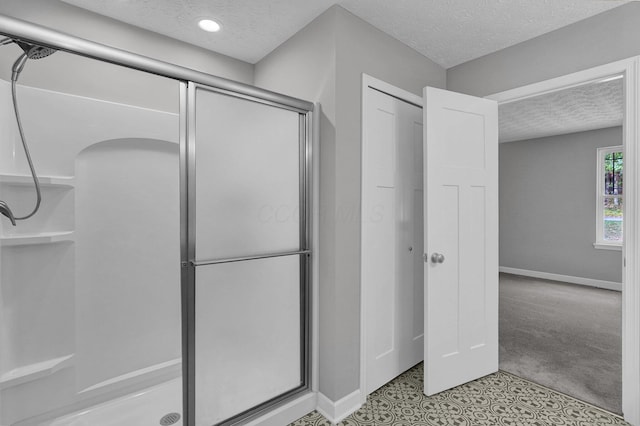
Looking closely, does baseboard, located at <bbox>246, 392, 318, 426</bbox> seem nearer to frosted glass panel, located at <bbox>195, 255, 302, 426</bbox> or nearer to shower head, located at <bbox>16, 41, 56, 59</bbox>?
frosted glass panel, located at <bbox>195, 255, 302, 426</bbox>

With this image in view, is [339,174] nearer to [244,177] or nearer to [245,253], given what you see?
[244,177]

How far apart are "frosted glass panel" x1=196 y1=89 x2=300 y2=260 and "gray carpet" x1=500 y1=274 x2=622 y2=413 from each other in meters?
2.19

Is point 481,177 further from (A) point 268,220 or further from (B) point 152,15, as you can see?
(B) point 152,15

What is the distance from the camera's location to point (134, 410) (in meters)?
2.03

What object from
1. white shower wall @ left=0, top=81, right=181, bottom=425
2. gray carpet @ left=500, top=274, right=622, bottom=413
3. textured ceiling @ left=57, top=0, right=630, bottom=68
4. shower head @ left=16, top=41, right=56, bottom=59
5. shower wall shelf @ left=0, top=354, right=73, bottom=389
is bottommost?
gray carpet @ left=500, top=274, right=622, bottom=413

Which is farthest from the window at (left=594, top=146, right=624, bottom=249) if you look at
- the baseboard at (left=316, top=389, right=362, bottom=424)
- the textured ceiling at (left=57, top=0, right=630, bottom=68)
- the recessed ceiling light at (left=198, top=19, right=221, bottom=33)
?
the recessed ceiling light at (left=198, top=19, right=221, bottom=33)

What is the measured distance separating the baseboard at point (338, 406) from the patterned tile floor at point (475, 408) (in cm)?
3

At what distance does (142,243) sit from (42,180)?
2.27 ft

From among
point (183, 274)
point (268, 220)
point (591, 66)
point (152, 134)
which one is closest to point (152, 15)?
point (152, 134)

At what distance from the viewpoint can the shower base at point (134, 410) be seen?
75.1 inches

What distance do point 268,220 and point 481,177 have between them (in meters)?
1.62

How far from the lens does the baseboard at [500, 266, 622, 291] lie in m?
4.83

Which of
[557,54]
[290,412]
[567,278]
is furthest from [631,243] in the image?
[567,278]

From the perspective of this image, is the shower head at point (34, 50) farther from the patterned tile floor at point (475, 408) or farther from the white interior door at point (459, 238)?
the patterned tile floor at point (475, 408)
